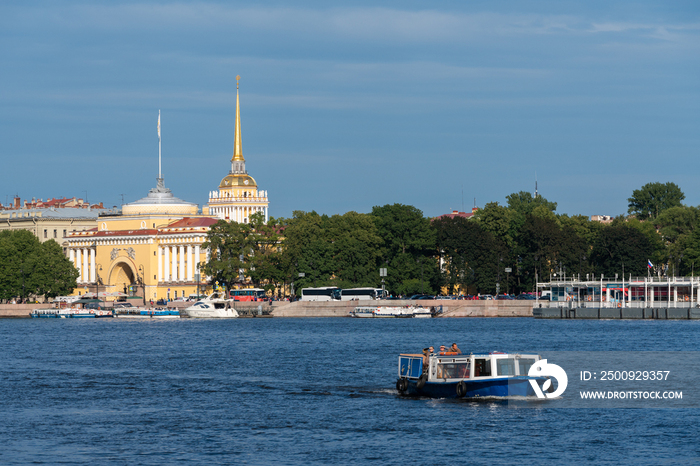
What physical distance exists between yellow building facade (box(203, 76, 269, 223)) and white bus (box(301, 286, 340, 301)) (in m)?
70.6

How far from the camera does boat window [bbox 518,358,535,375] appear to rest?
1492 inches

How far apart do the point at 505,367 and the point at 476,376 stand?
1.01m

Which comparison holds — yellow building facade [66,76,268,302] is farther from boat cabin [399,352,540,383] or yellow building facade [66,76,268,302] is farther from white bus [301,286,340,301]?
boat cabin [399,352,540,383]

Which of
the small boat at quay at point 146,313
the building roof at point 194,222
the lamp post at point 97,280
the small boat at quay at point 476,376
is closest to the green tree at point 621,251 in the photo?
the small boat at quay at point 146,313

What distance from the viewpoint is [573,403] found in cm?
3866

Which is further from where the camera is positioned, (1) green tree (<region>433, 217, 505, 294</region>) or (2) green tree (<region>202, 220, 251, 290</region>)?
(2) green tree (<region>202, 220, 251, 290</region>)

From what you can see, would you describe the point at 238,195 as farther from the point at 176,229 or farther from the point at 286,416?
the point at 286,416

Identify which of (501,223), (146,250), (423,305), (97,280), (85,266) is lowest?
(423,305)

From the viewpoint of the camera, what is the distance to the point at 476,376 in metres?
38.4

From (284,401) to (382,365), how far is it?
12285 millimetres

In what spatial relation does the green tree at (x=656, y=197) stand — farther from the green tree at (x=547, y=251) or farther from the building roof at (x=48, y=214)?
the building roof at (x=48, y=214)

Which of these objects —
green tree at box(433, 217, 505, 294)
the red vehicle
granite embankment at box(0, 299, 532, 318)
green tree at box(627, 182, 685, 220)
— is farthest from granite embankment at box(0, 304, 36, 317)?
green tree at box(627, 182, 685, 220)

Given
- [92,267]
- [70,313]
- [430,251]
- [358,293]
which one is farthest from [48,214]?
[358,293]

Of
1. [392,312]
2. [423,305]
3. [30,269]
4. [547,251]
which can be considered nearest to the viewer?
[392,312]
